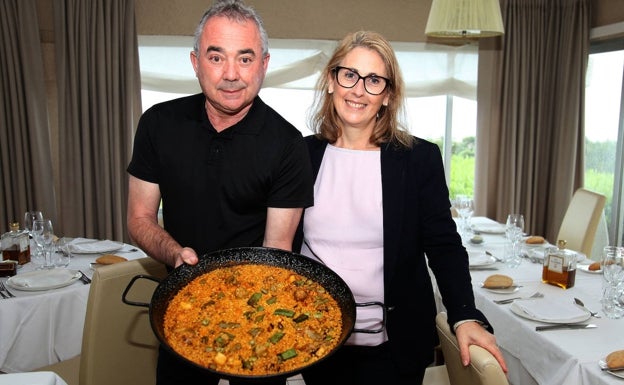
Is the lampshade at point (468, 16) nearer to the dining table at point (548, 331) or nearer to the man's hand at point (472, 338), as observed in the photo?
the dining table at point (548, 331)

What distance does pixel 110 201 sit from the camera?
4.66m

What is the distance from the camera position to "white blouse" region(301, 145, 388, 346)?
1.70 m

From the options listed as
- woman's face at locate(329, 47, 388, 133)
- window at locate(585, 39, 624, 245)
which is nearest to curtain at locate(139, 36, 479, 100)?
window at locate(585, 39, 624, 245)

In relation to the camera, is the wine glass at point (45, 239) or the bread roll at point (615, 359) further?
the wine glass at point (45, 239)

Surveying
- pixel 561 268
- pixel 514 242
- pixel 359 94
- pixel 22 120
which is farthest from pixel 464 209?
pixel 22 120

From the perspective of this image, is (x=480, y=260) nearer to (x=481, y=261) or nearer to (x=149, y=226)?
(x=481, y=261)

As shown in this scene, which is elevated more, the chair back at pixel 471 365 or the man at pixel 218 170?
the man at pixel 218 170

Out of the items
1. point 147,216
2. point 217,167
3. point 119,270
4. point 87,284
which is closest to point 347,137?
point 217,167

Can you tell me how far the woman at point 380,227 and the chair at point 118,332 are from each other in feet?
2.50

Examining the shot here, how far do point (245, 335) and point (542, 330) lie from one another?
127cm

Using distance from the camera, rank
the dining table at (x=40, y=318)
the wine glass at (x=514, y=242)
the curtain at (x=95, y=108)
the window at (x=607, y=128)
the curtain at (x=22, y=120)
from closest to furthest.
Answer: the dining table at (x=40, y=318), the wine glass at (x=514, y=242), the curtain at (x=22, y=120), the curtain at (x=95, y=108), the window at (x=607, y=128)

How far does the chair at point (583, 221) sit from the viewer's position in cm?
365

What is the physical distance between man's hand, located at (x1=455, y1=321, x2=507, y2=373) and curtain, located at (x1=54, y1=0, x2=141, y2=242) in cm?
375

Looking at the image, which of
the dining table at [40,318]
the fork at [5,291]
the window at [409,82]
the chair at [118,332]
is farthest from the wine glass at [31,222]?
the window at [409,82]
